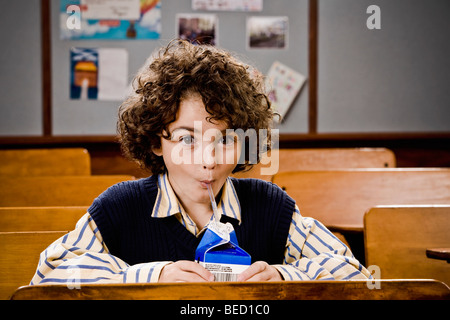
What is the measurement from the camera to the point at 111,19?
9.74 feet

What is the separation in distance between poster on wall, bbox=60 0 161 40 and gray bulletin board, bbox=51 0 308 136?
0.11 ft

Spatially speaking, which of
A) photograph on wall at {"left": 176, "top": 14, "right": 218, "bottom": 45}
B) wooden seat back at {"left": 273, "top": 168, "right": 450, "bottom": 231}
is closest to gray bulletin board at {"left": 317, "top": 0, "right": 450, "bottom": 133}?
photograph on wall at {"left": 176, "top": 14, "right": 218, "bottom": 45}

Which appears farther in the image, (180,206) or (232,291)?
(180,206)

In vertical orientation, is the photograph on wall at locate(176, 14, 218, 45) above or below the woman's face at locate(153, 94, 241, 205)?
above

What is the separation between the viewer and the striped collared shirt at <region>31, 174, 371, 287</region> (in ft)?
2.72

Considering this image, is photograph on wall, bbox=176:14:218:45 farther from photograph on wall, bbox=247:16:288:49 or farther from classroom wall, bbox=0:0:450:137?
photograph on wall, bbox=247:16:288:49

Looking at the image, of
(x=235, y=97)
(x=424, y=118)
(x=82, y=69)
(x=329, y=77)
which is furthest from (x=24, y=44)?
(x=424, y=118)

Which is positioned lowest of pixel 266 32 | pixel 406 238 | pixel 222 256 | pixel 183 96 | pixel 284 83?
pixel 406 238

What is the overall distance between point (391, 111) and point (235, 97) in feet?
7.97

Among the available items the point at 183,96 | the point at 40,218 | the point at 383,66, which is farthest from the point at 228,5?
the point at 183,96

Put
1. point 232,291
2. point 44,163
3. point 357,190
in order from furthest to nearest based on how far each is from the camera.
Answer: point 44,163
point 357,190
point 232,291

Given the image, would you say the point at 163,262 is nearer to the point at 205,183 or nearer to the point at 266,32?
the point at 205,183

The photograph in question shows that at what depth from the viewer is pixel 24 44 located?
2963 mm

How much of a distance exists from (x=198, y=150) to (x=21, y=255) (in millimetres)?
507
